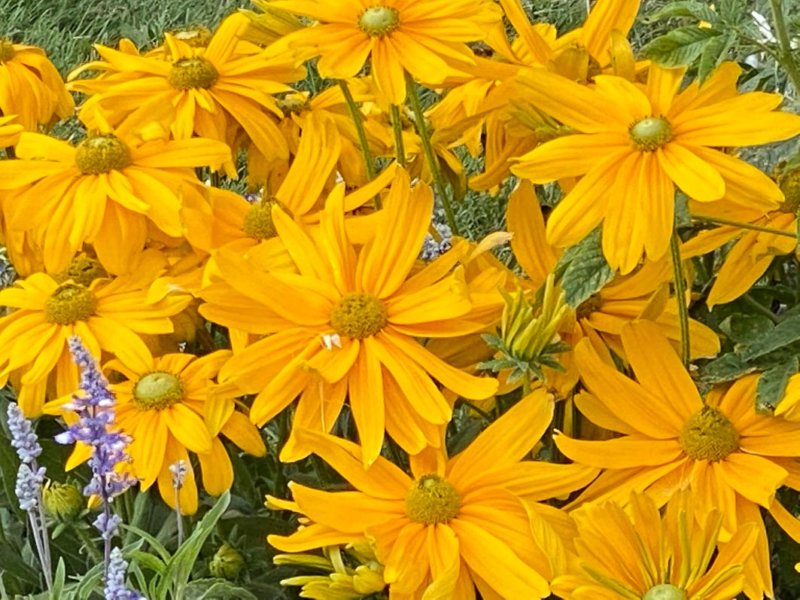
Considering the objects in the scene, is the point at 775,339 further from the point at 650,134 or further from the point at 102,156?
the point at 102,156

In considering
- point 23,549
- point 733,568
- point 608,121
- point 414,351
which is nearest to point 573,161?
point 608,121

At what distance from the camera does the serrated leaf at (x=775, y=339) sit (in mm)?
848

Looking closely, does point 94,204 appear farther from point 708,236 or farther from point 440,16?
point 708,236

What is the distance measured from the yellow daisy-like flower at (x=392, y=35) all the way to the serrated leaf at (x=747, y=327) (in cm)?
25

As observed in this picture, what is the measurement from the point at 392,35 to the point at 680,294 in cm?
26

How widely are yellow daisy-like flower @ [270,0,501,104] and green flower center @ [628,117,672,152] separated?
0.13m

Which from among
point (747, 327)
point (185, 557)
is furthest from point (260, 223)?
point (747, 327)

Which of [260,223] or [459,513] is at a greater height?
[260,223]

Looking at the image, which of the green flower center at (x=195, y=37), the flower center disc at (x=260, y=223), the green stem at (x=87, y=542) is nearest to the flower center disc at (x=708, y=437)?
the flower center disc at (x=260, y=223)

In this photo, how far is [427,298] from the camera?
2.75 feet

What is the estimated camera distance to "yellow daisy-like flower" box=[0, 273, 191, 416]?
0.94 meters

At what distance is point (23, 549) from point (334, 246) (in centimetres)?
45

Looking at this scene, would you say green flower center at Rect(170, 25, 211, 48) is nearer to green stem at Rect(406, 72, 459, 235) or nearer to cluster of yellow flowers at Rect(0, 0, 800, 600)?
cluster of yellow flowers at Rect(0, 0, 800, 600)

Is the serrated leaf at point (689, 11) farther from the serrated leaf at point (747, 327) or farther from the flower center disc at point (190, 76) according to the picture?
the flower center disc at point (190, 76)
